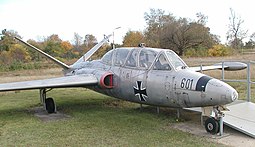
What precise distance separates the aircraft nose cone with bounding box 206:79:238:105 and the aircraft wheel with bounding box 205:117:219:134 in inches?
30.5

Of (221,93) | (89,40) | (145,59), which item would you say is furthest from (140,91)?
(89,40)

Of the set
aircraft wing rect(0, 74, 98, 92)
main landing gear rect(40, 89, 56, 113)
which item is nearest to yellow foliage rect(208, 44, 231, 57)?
main landing gear rect(40, 89, 56, 113)

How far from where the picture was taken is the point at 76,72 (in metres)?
11.7

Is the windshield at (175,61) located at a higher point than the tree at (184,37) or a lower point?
lower

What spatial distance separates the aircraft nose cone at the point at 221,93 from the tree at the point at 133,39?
42.7 metres

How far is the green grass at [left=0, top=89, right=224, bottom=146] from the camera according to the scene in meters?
7.00

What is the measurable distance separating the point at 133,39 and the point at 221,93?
46126 millimetres

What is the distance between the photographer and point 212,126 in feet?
23.9

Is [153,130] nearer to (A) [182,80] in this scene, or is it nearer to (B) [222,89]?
(A) [182,80]

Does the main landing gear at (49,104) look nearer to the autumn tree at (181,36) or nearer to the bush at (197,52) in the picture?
the bush at (197,52)

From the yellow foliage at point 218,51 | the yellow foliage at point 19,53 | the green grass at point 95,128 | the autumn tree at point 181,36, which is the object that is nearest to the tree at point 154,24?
the autumn tree at point 181,36

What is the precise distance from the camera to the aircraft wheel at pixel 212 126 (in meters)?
7.23

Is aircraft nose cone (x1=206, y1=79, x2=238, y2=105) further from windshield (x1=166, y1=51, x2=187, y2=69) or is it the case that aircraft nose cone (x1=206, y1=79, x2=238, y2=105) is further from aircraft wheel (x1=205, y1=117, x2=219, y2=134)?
windshield (x1=166, y1=51, x2=187, y2=69)

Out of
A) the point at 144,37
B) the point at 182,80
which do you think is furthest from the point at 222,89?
the point at 144,37
